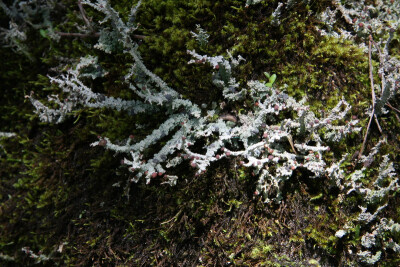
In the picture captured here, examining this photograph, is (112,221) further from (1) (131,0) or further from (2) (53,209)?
(1) (131,0)

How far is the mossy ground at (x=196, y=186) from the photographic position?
199 centimetres

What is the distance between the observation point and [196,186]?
6.77 ft

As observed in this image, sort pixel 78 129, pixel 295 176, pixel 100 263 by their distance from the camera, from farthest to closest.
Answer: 1. pixel 78 129
2. pixel 100 263
3. pixel 295 176

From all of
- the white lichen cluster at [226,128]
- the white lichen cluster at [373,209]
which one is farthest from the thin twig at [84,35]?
the white lichen cluster at [373,209]

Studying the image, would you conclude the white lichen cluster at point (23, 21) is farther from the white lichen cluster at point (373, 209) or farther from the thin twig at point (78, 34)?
the white lichen cluster at point (373, 209)

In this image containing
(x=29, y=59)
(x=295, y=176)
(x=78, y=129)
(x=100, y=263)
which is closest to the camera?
(x=295, y=176)

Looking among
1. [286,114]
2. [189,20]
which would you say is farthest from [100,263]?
[189,20]

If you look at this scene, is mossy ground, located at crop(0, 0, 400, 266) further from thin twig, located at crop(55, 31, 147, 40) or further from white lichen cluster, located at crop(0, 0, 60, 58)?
white lichen cluster, located at crop(0, 0, 60, 58)

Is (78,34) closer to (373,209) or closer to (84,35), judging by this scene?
(84,35)

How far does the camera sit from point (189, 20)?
2176mm

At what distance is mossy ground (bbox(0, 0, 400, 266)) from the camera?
1.99 m

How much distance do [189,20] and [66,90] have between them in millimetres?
1143

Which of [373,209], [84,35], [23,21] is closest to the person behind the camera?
[373,209]

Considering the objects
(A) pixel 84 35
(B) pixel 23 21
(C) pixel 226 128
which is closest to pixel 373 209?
(C) pixel 226 128
